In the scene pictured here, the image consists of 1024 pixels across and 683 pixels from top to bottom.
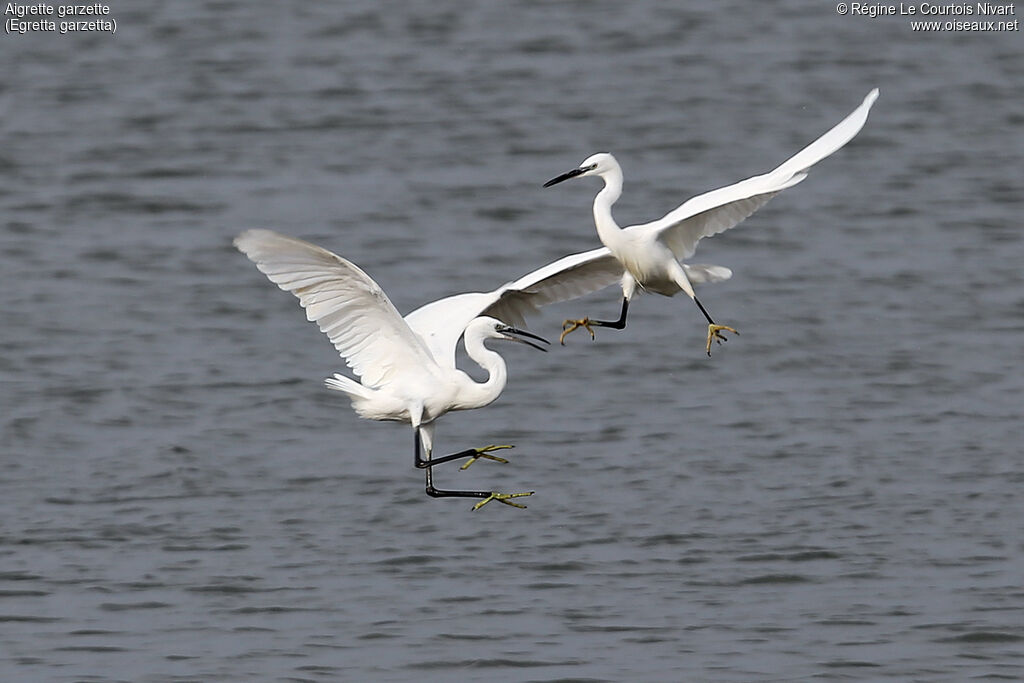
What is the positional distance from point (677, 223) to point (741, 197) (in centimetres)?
49

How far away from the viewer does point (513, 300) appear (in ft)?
33.8

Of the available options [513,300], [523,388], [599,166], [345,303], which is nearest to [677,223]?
[599,166]

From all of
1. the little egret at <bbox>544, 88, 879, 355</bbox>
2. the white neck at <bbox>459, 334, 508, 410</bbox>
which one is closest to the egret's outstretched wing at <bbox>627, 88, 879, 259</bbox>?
the little egret at <bbox>544, 88, 879, 355</bbox>

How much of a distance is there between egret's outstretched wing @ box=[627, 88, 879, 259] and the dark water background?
2242mm

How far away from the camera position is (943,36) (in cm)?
2895

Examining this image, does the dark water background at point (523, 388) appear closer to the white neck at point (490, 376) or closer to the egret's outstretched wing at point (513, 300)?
the white neck at point (490, 376)

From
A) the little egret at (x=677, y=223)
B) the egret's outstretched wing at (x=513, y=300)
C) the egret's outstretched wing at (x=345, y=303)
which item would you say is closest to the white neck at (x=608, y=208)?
the little egret at (x=677, y=223)

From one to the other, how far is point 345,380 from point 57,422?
6001 mm

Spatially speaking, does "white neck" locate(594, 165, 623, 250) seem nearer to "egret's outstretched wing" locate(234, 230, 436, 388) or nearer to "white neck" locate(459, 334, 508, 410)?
"white neck" locate(459, 334, 508, 410)

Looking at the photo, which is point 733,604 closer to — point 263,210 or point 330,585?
point 330,585

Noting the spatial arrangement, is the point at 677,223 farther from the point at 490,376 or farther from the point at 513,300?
the point at 490,376

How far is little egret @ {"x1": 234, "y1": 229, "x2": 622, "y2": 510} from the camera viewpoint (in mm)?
8703

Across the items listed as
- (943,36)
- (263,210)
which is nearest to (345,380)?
(263,210)

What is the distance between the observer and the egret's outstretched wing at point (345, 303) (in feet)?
28.0
